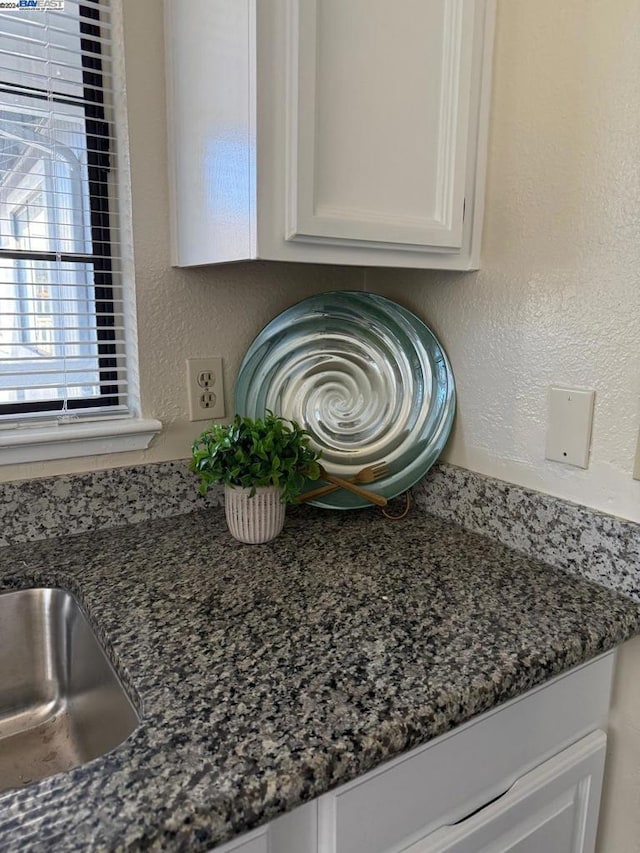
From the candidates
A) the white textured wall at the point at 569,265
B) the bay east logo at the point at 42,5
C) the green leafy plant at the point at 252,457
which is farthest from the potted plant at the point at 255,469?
the bay east logo at the point at 42,5

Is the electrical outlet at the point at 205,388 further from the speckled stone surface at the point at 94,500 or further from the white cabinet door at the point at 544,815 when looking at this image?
the white cabinet door at the point at 544,815

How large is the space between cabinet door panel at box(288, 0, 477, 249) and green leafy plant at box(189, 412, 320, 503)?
0.31 metres

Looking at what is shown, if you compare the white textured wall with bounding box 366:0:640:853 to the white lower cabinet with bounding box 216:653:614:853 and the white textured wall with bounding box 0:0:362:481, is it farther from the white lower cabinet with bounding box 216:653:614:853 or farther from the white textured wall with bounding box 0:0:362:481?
the white textured wall with bounding box 0:0:362:481

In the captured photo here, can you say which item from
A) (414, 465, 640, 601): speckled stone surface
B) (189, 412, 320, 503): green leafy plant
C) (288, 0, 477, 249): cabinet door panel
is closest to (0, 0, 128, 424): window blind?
(189, 412, 320, 503): green leafy plant

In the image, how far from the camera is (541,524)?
3.14ft

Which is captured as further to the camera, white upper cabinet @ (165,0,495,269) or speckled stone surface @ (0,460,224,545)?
speckled stone surface @ (0,460,224,545)

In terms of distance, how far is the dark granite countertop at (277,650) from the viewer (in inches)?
19.5

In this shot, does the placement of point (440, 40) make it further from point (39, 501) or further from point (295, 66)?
point (39, 501)

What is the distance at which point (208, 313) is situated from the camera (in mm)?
1102

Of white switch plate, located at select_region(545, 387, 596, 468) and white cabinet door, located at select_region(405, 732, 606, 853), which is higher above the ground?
white switch plate, located at select_region(545, 387, 596, 468)

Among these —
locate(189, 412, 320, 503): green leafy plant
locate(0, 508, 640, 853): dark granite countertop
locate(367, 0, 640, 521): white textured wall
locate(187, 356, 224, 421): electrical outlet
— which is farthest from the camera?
locate(187, 356, 224, 421): electrical outlet

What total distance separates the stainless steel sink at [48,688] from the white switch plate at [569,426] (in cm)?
70

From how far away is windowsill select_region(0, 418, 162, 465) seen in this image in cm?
95

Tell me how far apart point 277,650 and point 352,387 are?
55 cm
